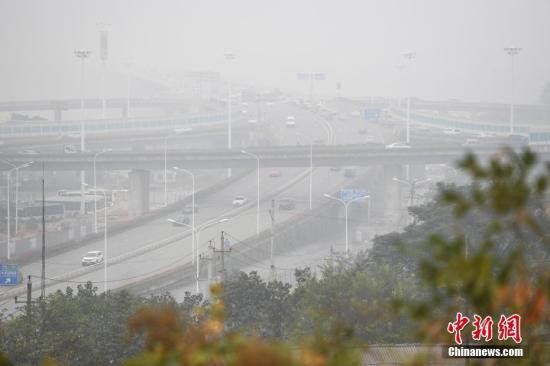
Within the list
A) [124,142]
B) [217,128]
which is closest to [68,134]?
[124,142]

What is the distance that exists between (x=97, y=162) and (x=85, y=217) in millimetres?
4687

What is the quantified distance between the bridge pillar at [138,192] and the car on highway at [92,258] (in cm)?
1791

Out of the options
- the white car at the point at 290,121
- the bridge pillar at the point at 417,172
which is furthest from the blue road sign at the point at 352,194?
the white car at the point at 290,121

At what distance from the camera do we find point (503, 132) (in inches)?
3873

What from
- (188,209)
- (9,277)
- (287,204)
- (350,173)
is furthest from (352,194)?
(9,277)

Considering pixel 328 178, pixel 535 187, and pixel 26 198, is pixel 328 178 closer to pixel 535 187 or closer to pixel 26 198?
pixel 26 198

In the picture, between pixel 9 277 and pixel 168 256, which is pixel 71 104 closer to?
pixel 168 256

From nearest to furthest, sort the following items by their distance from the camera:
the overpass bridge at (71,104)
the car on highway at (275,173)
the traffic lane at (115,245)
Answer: the traffic lane at (115,245), the car on highway at (275,173), the overpass bridge at (71,104)

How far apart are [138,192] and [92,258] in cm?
1942

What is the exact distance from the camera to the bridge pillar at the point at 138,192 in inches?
2601

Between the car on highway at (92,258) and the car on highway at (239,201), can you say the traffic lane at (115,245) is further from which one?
the car on highway at (239,201)

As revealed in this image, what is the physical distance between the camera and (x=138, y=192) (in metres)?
66.1

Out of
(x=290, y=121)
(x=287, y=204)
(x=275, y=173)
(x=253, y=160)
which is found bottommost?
(x=287, y=204)

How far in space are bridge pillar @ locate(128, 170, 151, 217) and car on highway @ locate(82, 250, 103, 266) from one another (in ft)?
58.8
